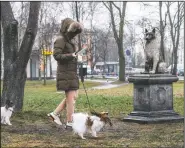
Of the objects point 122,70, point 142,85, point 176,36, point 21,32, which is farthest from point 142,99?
point 122,70

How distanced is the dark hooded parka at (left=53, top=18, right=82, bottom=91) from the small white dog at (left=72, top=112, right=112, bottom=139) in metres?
0.84

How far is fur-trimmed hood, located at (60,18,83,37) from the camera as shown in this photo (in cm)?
658

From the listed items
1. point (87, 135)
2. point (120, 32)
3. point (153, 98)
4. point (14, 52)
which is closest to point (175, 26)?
point (153, 98)

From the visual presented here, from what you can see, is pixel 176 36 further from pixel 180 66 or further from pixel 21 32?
pixel 21 32

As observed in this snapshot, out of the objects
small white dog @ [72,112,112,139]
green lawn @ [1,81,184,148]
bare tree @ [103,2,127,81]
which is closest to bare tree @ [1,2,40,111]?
green lawn @ [1,81,184,148]

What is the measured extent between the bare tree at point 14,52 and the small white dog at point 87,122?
10.9 feet

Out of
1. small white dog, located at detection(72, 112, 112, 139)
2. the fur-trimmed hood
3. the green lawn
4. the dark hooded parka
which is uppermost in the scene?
the fur-trimmed hood

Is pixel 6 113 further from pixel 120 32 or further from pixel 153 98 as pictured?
pixel 120 32

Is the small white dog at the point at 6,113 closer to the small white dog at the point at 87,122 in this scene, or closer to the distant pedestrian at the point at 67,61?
the distant pedestrian at the point at 67,61

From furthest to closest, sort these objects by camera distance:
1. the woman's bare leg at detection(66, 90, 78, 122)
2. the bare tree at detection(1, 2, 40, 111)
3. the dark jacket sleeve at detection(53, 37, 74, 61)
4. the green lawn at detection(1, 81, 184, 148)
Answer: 1. the bare tree at detection(1, 2, 40, 111)
2. the woman's bare leg at detection(66, 90, 78, 122)
3. the dark jacket sleeve at detection(53, 37, 74, 61)
4. the green lawn at detection(1, 81, 184, 148)

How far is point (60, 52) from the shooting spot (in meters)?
6.65

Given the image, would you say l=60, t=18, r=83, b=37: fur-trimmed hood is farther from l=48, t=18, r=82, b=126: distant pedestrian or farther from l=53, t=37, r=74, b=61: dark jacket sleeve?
l=53, t=37, r=74, b=61: dark jacket sleeve

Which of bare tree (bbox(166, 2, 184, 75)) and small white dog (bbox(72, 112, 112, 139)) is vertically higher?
bare tree (bbox(166, 2, 184, 75))

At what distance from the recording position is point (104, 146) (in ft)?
18.1
